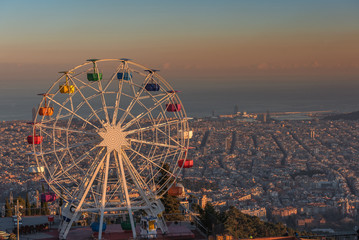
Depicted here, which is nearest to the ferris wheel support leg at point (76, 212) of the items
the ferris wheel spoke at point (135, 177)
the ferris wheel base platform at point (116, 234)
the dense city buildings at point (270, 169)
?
the ferris wheel base platform at point (116, 234)

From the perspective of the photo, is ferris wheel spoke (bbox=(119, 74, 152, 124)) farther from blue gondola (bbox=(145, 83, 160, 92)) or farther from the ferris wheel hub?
the ferris wheel hub

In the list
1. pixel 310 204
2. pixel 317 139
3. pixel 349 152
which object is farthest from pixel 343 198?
pixel 317 139

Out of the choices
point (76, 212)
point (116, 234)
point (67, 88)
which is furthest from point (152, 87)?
point (116, 234)

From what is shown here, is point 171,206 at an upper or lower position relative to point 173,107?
lower

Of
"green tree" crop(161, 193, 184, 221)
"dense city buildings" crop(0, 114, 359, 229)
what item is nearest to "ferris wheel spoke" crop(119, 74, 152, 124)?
"green tree" crop(161, 193, 184, 221)

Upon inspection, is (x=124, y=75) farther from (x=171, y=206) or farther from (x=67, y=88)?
(x=171, y=206)

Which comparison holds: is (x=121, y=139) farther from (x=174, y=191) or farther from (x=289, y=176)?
(x=289, y=176)
